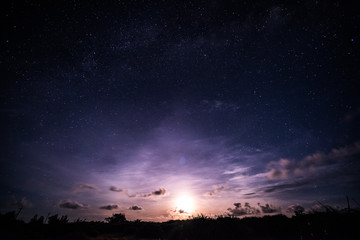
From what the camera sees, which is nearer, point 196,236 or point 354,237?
point 354,237

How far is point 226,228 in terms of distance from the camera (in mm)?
14867

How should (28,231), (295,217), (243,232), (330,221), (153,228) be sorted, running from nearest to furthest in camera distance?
1. (330,221)
2. (243,232)
3. (295,217)
4. (28,231)
5. (153,228)

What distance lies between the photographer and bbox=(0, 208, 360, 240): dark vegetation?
1281 centimetres

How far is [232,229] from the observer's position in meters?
14.8

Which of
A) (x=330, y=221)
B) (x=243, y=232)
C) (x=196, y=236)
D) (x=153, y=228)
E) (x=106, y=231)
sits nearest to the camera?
(x=330, y=221)

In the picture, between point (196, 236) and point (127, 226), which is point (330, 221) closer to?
point (196, 236)

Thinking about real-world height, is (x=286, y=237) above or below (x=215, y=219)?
below

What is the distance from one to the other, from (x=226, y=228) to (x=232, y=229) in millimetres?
481

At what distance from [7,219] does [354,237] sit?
111ft

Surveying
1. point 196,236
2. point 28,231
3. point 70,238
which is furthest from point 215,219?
point 28,231

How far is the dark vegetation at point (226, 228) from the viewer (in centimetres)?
1281

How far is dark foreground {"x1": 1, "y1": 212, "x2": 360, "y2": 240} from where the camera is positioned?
41.8 ft

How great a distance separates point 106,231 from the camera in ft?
68.7

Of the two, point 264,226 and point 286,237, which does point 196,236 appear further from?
point 286,237
